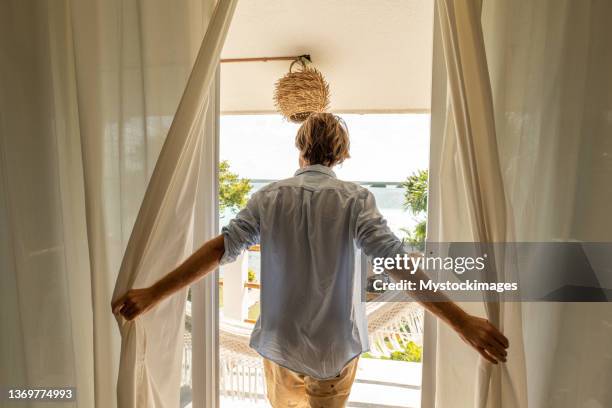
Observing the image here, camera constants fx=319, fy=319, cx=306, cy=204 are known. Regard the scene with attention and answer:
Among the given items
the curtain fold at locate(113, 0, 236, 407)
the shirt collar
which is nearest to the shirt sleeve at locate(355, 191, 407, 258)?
the shirt collar

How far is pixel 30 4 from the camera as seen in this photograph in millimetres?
821

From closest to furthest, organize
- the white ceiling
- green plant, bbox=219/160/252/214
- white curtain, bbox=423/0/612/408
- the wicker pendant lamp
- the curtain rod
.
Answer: white curtain, bbox=423/0/612/408, the white ceiling, the wicker pendant lamp, the curtain rod, green plant, bbox=219/160/252/214

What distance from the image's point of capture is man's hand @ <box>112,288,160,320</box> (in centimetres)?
81

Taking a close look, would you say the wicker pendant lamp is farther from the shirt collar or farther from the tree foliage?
the tree foliage

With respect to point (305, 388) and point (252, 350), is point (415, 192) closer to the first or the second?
point (252, 350)

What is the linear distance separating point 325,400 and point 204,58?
1018mm

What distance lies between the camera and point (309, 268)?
925mm

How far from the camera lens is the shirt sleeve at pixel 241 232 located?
87 centimetres

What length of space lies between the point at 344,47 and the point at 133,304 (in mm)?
1366

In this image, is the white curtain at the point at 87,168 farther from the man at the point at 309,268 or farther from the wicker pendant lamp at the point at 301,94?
the wicker pendant lamp at the point at 301,94

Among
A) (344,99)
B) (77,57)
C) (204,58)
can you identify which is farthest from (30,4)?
(344,99)

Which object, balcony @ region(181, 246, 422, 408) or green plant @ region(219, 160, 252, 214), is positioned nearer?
balcony @ region(181, 246, 422, 408)

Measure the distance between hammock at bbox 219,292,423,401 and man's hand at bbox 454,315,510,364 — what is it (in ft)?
3.36

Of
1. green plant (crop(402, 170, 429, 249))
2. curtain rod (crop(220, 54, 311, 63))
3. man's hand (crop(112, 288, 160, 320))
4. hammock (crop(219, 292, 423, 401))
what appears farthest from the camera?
green plant (crop(402, 170, 429, 249))
